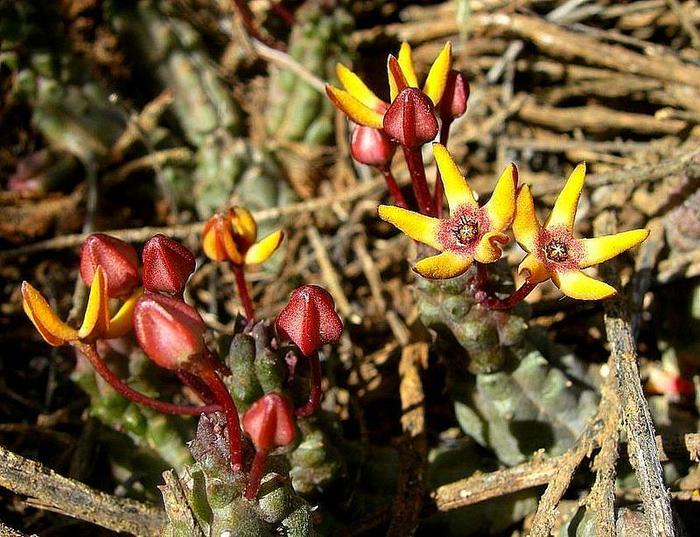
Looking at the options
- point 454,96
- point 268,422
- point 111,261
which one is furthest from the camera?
point 454,96

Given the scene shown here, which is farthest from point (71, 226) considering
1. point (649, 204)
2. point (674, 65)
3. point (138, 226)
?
point (674, 65)

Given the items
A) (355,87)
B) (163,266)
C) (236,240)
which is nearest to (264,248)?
(236,240)

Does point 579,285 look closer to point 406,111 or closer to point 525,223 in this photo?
point 525,223

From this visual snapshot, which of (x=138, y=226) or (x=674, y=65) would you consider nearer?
(x=674, y=65)

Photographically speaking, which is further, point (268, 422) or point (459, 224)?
point (459, 224)

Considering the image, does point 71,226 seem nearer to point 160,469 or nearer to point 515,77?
point 160,469

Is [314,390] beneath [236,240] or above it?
beneath

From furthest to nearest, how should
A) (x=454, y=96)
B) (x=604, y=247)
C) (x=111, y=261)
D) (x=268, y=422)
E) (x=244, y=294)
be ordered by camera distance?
(x=244, y=294), (x=454, y=96), (x=111, y=261), (x=604, y=247), (x=268, y=422)
